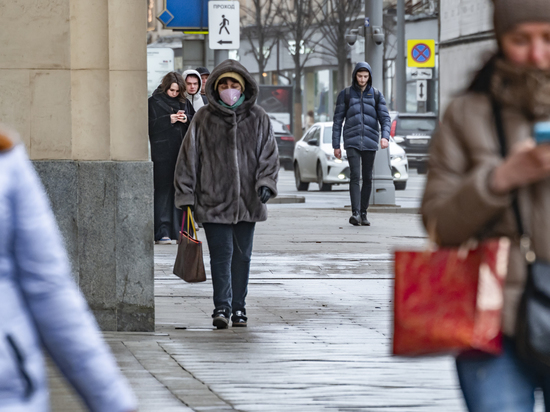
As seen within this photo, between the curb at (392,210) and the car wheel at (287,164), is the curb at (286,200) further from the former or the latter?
the car wheel at (287,164)

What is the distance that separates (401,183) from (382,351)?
19749 mm

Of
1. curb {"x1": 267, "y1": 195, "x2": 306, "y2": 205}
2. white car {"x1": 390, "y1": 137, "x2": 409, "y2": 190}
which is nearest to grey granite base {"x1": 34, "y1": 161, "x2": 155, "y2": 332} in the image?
curb {"x1": 267, "y1": 195, "x2": 306, "y2": 205}

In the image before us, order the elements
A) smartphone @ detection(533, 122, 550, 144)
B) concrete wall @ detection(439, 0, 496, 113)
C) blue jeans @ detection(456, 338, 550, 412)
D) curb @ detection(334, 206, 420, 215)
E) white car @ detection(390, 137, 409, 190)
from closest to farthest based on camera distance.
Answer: smartphone @ detection(533, 122, 550, 144) → blue jeans @ detection(456, 338, 550, 412) → curb @ detection(334, 206, 420, 215) → white car @ detection(390, 137, 409, 190) → concrete wall @ detection(439, 0, 496, 113)

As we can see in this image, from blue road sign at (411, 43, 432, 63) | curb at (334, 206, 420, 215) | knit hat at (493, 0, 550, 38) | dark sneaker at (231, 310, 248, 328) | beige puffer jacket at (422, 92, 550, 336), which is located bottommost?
curb at (334, 206, 420, 215)

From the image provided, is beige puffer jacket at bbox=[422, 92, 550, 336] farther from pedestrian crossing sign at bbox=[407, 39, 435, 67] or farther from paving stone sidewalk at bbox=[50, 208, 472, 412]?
pedestrian crossing sign at bbox=[407, 39, 435, 67]

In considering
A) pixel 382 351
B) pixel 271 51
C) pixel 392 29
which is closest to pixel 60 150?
pixel 382 351

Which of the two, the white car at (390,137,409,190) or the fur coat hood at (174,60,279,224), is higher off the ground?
the fur coat hood at (174,60,279,224)

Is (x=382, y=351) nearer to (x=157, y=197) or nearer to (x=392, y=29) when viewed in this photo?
(x=157, y=197)

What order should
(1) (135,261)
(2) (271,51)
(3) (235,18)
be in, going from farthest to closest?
(2) (271,51) → (3) (235,18) → (1) (135,261)

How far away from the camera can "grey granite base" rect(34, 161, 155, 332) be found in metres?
7.16

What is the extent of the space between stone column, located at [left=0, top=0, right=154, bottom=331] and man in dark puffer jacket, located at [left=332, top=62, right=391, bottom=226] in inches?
328

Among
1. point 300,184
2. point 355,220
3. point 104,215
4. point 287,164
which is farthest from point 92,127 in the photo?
point 287,164

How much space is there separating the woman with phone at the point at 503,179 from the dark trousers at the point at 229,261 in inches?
191

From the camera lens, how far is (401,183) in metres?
26.3
